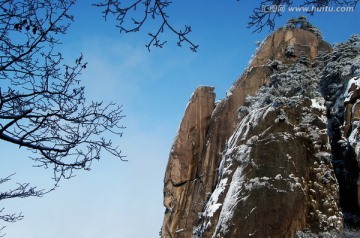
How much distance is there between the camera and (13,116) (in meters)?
3.99

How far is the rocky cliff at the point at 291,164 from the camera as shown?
478 inches

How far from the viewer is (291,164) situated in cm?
1320

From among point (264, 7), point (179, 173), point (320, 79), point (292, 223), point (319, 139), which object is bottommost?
point (292, 223)

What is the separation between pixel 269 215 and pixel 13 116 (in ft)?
32.3

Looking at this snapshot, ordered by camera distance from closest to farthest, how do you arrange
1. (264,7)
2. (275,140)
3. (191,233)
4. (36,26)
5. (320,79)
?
(264,7) < (36,26) < (275,140) < (320,79) < (191,233)

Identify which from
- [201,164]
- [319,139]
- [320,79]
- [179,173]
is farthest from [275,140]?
[179,173]

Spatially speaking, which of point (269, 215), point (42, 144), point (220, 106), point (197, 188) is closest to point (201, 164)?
point (197, 188)

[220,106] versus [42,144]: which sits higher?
[220,106]

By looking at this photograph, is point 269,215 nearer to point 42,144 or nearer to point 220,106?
point 42,144

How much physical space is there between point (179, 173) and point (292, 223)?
1089cm

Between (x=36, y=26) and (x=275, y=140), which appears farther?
(x=275, y=140)

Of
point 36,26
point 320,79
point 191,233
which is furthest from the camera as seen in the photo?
point 191,233

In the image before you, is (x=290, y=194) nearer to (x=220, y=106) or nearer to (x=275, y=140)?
(x=275, y=140)

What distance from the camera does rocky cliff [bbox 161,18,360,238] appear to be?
12.1 meters
